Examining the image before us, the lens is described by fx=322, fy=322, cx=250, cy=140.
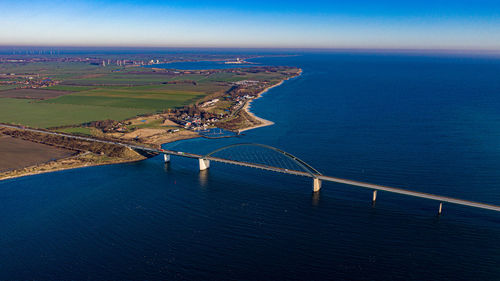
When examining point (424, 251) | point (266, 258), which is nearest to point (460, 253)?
point (424, 251)

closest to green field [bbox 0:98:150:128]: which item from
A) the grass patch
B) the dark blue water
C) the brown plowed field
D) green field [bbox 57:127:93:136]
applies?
green field [bbox 57:127:93:136]

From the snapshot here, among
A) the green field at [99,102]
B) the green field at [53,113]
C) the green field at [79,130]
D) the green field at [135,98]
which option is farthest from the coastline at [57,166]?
the green field at [135,98]

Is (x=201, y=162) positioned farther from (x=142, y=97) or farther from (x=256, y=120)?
(x=142, y=97)

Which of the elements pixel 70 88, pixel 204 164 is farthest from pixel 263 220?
pixel 70 88

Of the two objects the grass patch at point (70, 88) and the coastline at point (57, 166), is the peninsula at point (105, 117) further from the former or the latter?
the grass patch at point (70, 88)

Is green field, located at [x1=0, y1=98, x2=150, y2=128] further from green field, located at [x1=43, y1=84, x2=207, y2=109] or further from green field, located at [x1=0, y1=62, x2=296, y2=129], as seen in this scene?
green field, located at [x1=43, y1=84, x2=207, y2=109]
